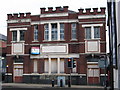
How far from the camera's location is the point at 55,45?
51344mm

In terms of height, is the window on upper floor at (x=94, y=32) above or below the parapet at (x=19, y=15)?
below

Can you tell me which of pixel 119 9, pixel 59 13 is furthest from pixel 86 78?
pixel 119 9

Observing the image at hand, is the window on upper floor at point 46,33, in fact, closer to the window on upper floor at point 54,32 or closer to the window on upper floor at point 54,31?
the window on upper floor at point 54,31

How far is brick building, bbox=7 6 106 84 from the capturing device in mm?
48750

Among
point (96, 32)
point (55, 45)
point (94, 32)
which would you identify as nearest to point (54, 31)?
point (55, 45)

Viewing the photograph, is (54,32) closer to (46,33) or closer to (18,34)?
(46,33)

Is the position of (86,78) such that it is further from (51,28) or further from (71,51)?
(51,28)

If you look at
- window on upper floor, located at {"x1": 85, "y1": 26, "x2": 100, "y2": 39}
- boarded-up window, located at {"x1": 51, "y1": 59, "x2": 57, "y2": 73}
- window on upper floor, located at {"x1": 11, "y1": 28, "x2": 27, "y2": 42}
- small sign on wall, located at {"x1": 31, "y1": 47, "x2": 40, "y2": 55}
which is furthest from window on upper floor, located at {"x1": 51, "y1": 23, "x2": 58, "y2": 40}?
window on upper floor, located at {"x1": 85, "y1": 26, "x2": 100, "y2": 39}

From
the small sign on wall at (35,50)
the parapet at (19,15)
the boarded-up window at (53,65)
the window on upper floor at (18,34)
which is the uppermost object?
the parapet at (19,15)

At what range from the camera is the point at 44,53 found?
170 ft

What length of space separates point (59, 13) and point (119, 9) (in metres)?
37.5

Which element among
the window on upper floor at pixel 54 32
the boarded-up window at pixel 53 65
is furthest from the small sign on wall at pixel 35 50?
the window on upper floor at pixel 54 32

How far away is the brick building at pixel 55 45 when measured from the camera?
4875 cm

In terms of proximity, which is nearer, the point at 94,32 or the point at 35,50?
the point at 94,32
